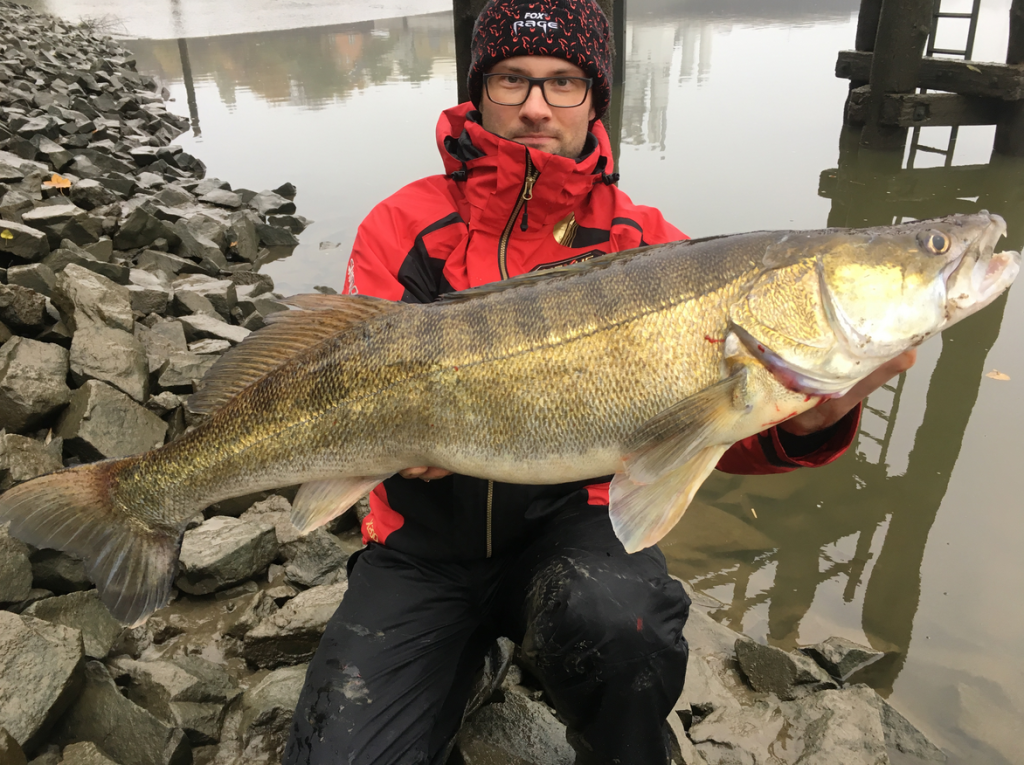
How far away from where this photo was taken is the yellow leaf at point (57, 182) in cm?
691

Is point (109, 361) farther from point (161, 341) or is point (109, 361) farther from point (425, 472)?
point (425, 472)

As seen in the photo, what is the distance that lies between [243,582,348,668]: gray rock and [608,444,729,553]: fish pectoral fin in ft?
4.63

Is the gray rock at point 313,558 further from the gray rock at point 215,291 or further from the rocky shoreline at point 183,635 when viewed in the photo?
the gray rock at point 215,291

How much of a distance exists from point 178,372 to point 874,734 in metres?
3.84

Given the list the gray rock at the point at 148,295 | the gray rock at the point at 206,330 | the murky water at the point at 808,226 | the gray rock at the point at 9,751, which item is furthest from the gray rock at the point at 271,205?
the gray rock at the point at 9,751

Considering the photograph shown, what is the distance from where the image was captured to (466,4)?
4281 millimetres

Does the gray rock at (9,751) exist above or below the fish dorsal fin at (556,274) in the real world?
below

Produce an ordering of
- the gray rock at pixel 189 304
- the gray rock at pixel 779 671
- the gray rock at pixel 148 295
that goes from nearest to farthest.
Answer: the gray rock at pixel 779 671, the gray rock at pixel 148 295, the gray rock at pixel 189 304

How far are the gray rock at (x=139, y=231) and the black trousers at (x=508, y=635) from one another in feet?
18.0

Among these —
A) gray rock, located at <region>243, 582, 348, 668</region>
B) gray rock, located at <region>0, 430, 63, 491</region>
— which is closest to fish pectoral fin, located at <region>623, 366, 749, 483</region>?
gray rock, located at <region>243, 582, 348, 668</region>

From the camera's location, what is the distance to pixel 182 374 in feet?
13.9

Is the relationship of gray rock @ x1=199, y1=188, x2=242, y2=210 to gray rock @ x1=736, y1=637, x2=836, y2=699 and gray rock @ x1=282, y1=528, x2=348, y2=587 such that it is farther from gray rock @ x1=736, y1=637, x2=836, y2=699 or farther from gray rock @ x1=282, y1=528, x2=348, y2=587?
gray rock @ x1=736, y1=637, x2=836, y2=699

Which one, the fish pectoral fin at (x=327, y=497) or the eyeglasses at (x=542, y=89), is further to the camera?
the eyeglasses at (x=542, y=89)

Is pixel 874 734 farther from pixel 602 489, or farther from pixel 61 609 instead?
pixel 61 609
